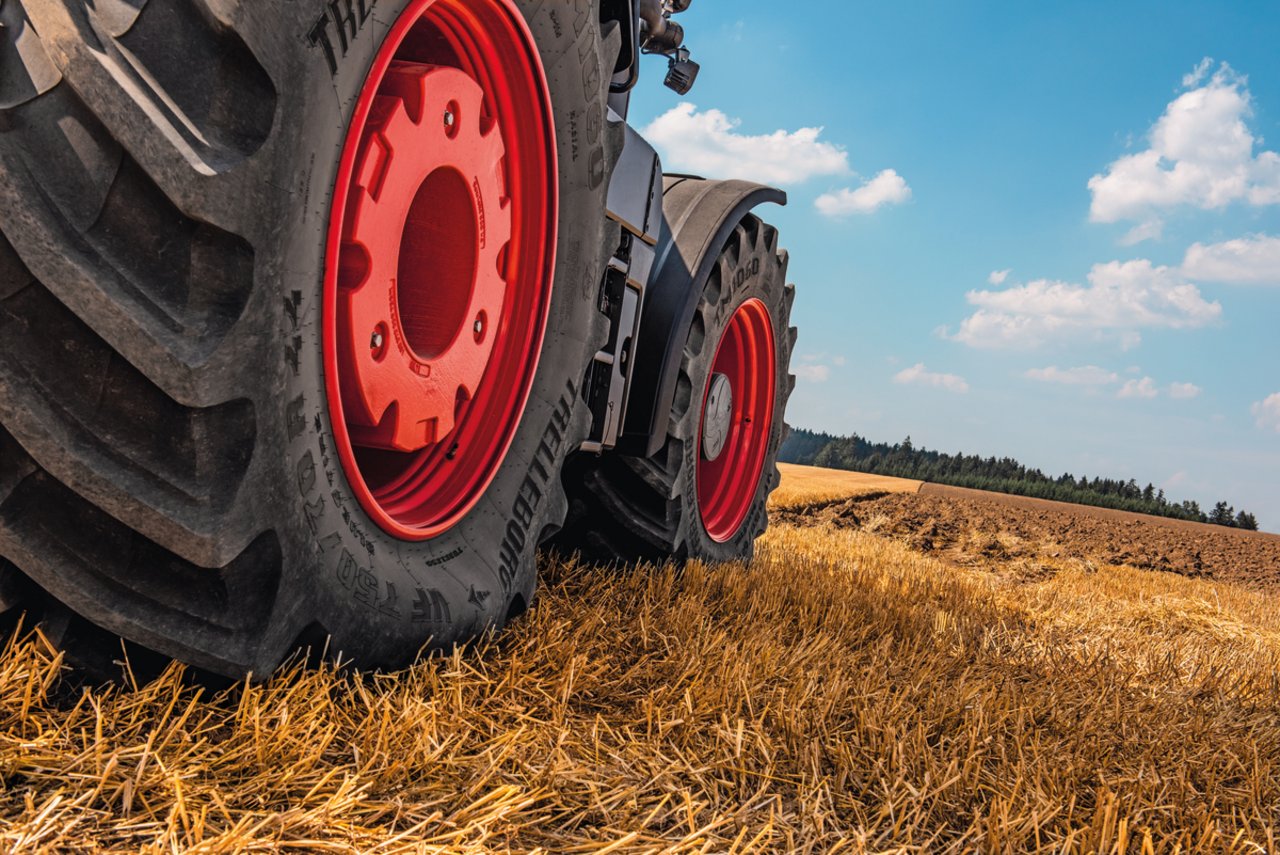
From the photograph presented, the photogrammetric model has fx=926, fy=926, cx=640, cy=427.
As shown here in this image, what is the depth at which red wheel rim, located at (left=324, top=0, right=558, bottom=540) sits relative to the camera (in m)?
1.53

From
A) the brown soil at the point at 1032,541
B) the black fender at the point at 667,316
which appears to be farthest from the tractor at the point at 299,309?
the brown soil at the point at 1032,541

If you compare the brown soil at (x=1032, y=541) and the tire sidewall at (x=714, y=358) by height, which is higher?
the tire sidewall at (x=714, y=358)

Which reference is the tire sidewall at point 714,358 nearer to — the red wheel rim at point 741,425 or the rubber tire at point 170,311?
the red wheel rim at point 741,425

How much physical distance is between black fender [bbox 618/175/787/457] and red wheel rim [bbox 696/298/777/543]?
819 mm

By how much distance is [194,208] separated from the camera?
1.12 m

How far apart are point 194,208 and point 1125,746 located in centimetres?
221

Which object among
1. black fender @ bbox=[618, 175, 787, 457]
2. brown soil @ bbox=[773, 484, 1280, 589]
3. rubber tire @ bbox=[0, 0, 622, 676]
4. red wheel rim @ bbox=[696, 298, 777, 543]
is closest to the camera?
rubber tire @ bbox=[0, 0, 622, 676]

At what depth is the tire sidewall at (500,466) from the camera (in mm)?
1291

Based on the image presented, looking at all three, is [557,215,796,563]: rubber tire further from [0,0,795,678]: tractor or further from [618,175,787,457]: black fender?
[0,0,795,678]: tractor

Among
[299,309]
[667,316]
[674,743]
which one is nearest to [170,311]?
[299,309]

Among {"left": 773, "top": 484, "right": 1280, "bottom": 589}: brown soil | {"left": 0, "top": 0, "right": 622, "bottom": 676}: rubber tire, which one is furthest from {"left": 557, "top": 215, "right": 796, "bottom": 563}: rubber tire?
{"left": 773, "top": 484, "right": 1280, "bottom": 589}: brown soil

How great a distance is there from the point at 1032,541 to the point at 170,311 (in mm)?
9797

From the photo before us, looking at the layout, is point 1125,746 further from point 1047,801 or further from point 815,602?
point 815,602

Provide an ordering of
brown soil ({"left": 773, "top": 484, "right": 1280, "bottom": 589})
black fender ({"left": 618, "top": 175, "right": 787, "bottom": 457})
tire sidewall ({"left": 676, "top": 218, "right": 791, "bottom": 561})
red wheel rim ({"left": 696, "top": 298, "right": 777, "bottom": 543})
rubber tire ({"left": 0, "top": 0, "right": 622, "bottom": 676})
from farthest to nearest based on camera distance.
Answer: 1. brown soil ({"left": 773, "top": 484, "right": 1280, "bottom": 589})
2. red wheel rim ({"left": 696, "top": 298, "right": 777, "bottom": 543})
3. tire sidewall ({"left": 676, "top": 218, "right": 791, "bottom": 561})
4. black fender ({"left": 618, "top": 175, "right": 787, "bottom": 457})
5. rubber tire ({"left": 0, "top": 0, "right": 622, "bottom": 676})
